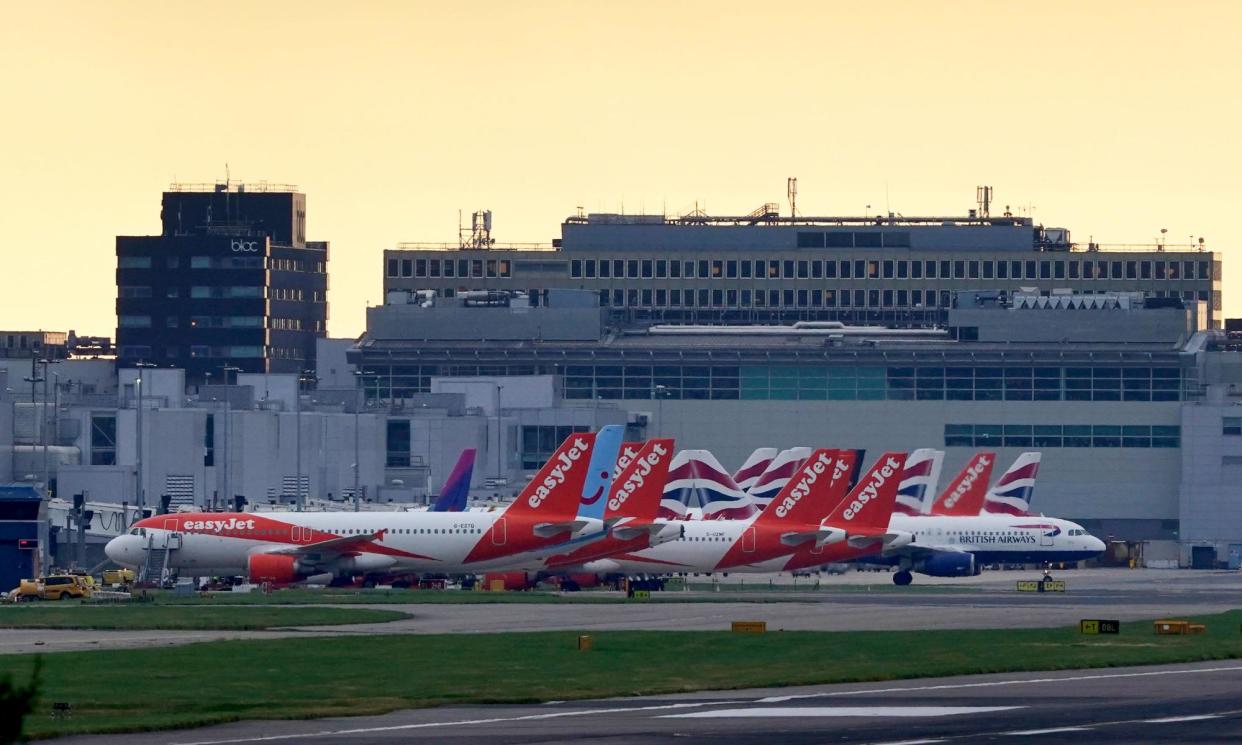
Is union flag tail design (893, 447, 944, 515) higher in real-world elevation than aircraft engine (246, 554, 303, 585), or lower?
higher

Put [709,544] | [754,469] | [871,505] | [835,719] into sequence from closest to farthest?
[835,719] → [709,544] → [871,505] → [754,469]

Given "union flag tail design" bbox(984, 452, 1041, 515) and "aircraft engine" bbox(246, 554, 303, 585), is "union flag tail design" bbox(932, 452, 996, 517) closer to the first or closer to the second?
"union flag tail design" bbox(984, 452, 1041, 515)

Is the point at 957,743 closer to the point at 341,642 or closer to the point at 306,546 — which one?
the point at 341,642

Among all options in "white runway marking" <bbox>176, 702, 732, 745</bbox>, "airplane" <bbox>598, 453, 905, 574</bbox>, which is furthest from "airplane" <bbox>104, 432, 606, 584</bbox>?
"white runway marking" <bbox>176, 702, 732, 745</bbox>

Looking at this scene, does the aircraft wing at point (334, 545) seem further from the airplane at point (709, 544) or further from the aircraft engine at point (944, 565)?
the aircraft engine at point (944, 565)

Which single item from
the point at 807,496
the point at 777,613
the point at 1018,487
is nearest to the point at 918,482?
the point at 1018,487

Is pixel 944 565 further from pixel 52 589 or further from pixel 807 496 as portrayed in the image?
pixel 52 589

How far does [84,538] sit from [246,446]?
41.4 meters

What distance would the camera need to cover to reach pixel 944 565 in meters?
141

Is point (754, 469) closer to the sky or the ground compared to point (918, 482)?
closer to the sky

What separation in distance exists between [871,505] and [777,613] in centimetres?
3409

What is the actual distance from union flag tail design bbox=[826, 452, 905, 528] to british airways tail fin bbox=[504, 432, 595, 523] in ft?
56.5

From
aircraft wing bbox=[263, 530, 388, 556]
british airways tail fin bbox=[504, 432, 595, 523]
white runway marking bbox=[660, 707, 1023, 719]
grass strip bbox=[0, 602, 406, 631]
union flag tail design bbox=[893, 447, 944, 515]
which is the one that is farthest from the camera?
union flag tail design bbox=[893, 447, 944, 515]

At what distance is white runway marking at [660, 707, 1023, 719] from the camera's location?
148 ft
